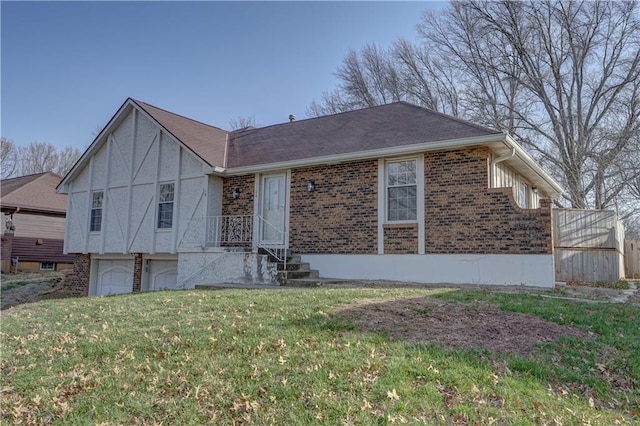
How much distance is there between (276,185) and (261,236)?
4.89ft

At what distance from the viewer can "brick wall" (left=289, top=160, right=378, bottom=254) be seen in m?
10.6

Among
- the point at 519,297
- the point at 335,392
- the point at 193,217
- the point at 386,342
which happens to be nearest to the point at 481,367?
the point at 386,342

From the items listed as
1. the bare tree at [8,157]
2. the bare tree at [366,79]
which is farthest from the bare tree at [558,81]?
the bare tree at [8,157]

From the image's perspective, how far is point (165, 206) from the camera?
44.4ft

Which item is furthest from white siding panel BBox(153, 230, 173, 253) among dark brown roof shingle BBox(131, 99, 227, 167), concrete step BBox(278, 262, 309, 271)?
concrete step BBox(278, 262, 309, 271)

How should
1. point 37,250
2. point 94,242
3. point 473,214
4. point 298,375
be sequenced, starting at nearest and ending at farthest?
point 298,375, point 473,214, point 94,242, point 37,250

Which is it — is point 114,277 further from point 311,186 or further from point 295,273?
point 311,186

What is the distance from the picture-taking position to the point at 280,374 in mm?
3863

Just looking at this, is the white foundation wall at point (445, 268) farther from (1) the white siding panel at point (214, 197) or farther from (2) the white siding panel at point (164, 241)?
(2) the white siding panel at point (164, 241)

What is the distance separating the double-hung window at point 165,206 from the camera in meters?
13.4

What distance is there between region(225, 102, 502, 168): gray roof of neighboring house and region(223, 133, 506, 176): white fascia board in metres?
0.14

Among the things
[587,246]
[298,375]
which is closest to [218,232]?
[298,375]

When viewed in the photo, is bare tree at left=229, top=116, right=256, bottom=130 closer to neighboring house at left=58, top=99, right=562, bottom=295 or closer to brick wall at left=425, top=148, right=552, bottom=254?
neighboring house at left=58, top=99, right=562, bottom=295

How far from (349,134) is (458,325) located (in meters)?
7.87
